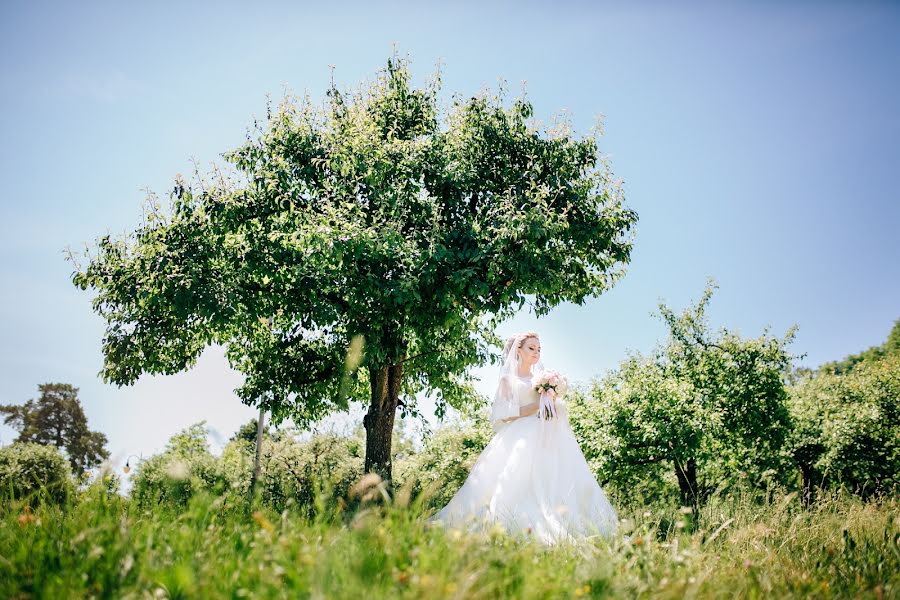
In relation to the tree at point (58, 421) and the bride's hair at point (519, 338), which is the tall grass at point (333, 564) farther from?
the tree at point (58, 421)

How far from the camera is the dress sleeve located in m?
8.95

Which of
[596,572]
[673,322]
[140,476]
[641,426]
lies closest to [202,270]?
[140,476]

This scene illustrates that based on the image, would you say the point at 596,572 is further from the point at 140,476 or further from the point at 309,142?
the point at 309,142

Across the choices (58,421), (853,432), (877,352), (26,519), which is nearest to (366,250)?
(26,519)

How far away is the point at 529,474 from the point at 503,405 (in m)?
1.35

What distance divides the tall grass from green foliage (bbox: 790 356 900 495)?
78.8 ft

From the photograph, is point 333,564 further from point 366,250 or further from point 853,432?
point 853,432

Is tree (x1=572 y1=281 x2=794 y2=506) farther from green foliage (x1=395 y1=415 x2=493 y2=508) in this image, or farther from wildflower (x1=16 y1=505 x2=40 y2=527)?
wildflower (x1=16 y1=505 x2=40 y2=527)

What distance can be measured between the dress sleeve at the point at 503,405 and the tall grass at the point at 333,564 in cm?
355

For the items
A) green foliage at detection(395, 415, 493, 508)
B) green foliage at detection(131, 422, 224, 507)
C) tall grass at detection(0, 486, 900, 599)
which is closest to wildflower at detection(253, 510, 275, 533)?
tall grass at detection(0, 486, 900, 599)

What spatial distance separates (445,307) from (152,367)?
295 inches

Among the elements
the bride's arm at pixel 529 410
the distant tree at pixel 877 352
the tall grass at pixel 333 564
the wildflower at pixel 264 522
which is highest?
the distant tree at pixel 877 352

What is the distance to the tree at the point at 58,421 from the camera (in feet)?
121

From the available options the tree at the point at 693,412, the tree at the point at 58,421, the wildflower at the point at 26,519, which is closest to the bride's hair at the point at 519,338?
the wildflower at the point at 26,519
